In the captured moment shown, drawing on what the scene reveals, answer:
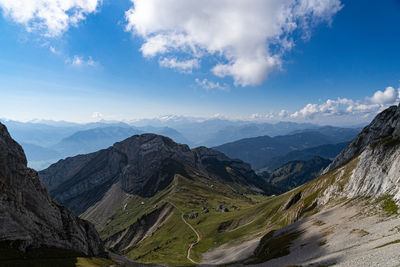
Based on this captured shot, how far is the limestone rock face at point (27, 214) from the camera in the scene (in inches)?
2532

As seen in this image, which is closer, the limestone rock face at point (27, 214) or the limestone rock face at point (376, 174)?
the limestone rock face at point (27, 214)

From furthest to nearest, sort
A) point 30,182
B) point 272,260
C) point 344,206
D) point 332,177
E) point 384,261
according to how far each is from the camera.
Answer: point 332,177 → point 344,206 → point 30,182 → point 272,260 → point 384,261

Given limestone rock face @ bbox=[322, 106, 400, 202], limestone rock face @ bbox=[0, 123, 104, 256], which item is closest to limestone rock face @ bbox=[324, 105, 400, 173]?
limestone rock face @ bbox=[322, 106, 400, 202]

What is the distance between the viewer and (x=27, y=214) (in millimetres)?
71562

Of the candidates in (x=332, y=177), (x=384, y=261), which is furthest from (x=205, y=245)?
(x=384, y=261)

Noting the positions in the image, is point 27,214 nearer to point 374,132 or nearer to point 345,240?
point 345,240

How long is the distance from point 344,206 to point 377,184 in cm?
1467

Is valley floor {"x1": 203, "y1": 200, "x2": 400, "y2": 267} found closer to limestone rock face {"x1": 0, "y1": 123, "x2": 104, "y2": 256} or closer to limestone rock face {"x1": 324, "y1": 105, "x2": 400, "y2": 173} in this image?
limestone rock face {"x1": 0, "y1": 123, "x2": 104, "y2": 256}

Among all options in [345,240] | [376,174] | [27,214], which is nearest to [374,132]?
[376,174]

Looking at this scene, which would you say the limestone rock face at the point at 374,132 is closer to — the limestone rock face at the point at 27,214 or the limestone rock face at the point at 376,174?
the limestone rock face at the point at 376,174

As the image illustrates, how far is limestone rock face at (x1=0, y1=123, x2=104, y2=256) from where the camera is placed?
64312 mm

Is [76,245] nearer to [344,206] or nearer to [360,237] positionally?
[360,237]

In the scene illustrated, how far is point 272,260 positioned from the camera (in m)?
73.4

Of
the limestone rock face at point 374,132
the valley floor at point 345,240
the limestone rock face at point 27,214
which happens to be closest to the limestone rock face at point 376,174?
the valley floor at point 345,240
